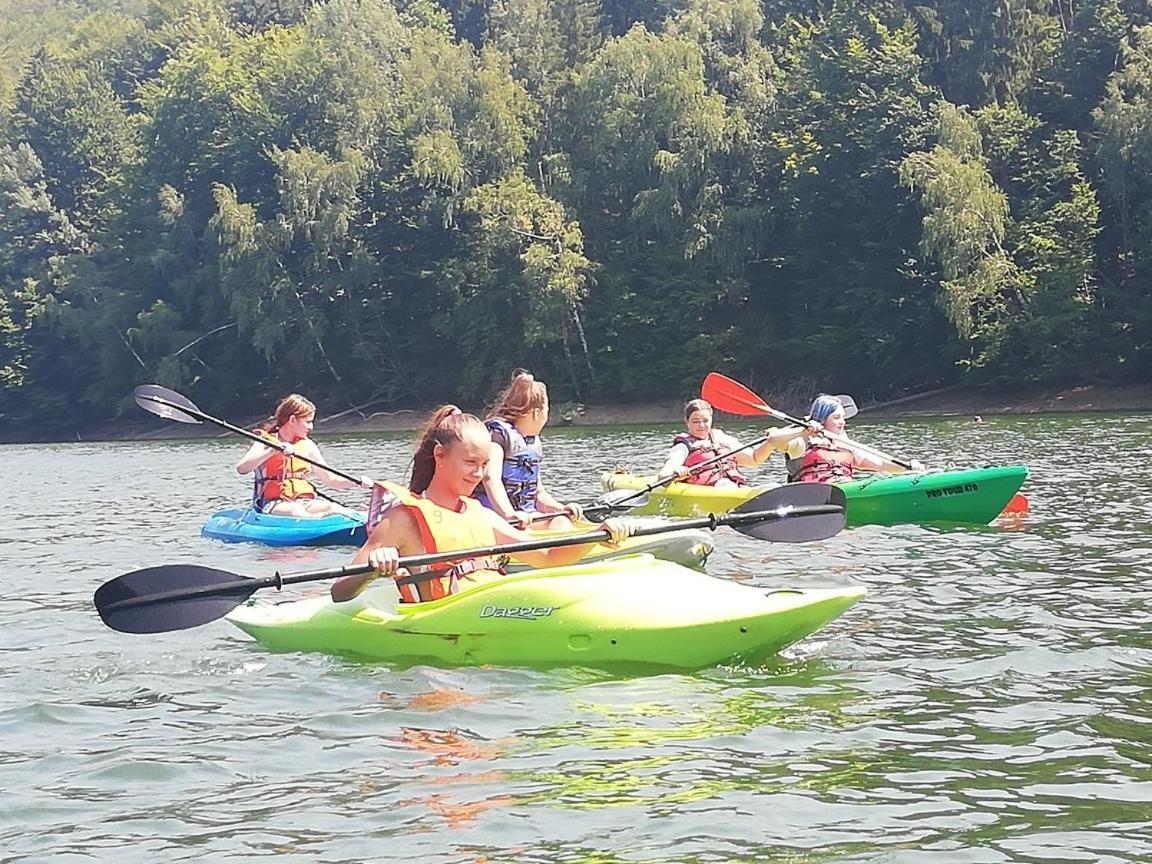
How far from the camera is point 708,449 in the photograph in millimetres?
12211

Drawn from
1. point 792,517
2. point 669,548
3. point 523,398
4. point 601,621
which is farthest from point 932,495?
point 601,621

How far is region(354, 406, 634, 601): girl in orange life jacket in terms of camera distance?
6.51 meters

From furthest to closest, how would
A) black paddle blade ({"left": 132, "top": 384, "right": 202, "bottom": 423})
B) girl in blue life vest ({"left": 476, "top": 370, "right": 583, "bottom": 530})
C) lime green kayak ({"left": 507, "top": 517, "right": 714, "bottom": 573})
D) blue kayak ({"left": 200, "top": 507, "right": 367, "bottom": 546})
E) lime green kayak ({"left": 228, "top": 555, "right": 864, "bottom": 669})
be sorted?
black paddle blade ({"left": 132, "top": 384, "right": 202, "bottom": 423})
blue kayak ({"left": 200, "top": 507, "right": 367, "bottom": 546})
lime green kayak ({"left": 507, "top": 517, "right": 714, "bottom": 573})
girl in blue life vest ({"left": 476, "top": 370, "right": 583, "bottom": 530})
lime green kayak ({"left": 228, "top": 555, "right": 864, "bottom": 669})

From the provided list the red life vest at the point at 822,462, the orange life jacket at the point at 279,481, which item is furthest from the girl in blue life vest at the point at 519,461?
the orange life jacket at the point at 279,481

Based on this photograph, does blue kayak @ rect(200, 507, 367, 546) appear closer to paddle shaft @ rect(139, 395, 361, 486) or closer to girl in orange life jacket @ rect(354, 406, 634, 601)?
paddle shaft @ rect(139, 395, 361, 486)

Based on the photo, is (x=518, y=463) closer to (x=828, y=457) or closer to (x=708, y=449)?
(x=708, y=449)

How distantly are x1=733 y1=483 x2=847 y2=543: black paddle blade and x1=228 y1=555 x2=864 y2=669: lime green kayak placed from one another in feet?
2.29

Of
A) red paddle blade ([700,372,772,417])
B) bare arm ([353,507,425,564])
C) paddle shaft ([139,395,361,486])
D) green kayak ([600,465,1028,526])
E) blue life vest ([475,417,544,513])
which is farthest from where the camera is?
red paddle blade ([700,372,772,417])

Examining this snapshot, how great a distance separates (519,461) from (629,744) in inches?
139

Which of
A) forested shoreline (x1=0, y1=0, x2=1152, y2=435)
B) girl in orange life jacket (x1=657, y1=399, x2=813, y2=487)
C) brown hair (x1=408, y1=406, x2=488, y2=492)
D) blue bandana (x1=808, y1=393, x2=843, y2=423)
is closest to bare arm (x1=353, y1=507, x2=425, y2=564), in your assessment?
brown hair (x1=408, y1=406, x2=488, y2=492)

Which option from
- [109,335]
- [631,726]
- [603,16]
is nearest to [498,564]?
[631,726]

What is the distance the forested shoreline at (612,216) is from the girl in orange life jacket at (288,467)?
2360cm

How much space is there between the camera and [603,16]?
55219 mm

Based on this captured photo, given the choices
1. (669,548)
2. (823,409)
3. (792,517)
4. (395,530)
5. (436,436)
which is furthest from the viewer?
(823,409)
